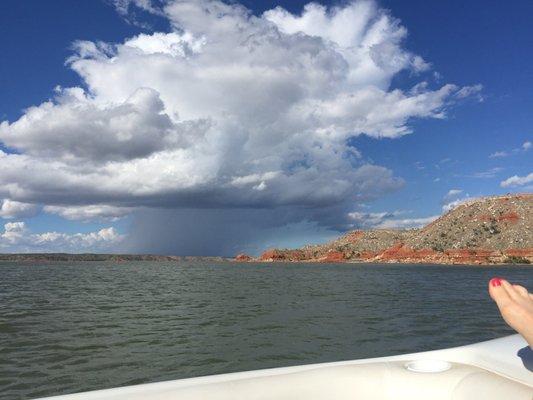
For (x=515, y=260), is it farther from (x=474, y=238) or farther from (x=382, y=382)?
(x=382, y=382)

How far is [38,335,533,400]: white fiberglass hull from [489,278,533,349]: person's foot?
0.35 metres

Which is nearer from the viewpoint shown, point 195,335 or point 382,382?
point 382,382

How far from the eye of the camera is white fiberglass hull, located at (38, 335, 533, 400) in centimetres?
360

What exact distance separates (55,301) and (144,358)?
1600 centimetres

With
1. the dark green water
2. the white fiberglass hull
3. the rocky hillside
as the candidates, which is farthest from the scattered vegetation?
the white fiberglass hull

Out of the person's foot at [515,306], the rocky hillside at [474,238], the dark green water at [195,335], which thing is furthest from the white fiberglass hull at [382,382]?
the rocky hillside at [474,238]

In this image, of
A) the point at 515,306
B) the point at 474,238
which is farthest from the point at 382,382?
the point at 474,238

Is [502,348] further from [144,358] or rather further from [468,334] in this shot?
[468,334]

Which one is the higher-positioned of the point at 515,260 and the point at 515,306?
the point at 515,306

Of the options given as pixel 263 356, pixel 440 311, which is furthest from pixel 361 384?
pixel 440 311

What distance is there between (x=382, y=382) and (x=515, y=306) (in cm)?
142

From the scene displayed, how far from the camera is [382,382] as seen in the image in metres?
4.12

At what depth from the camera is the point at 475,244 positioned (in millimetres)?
123188

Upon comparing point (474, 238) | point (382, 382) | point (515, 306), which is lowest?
point (382, 382)
